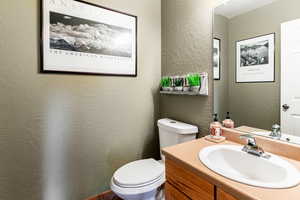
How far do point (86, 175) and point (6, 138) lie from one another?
2.22ft

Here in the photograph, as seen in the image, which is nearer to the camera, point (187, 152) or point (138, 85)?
point (187, 152)

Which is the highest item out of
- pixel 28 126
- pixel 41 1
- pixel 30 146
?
pixel 41 1

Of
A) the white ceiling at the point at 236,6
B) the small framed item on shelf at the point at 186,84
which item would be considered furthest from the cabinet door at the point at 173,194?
the white ceiling at the point at 236,6

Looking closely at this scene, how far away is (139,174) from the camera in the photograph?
1.24 m

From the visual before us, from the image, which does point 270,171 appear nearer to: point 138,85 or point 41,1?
point 138,85

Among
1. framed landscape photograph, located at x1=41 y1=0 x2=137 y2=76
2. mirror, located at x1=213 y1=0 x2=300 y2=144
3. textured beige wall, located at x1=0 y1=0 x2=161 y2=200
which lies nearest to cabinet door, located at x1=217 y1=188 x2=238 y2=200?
mirror, located at x1=213 y1=0 x2=300 y2=144

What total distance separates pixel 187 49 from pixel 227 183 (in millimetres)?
1185

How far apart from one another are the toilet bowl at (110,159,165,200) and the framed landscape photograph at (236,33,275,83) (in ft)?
3.10

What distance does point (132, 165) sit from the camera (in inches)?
54.4

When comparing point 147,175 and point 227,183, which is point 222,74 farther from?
point 147,175

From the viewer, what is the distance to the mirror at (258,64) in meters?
0.90

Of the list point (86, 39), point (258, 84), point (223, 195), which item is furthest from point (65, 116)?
point (258, 84)

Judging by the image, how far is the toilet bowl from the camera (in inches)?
43.9

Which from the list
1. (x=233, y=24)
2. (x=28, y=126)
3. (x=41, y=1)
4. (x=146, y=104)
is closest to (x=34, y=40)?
(x=41, y=1)
